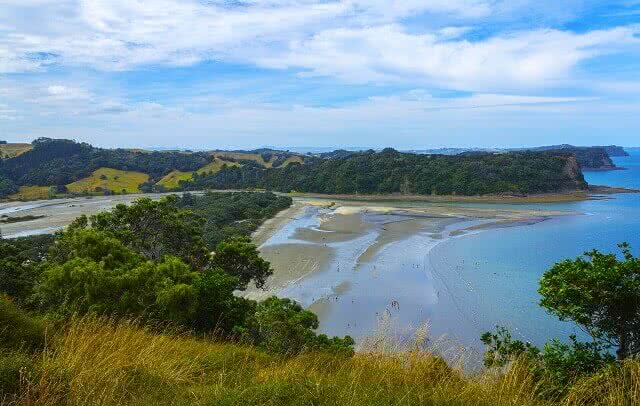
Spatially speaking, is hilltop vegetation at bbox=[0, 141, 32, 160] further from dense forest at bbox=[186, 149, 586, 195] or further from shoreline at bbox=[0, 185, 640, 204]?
dense forest at bbox=[186, 149, 586, 195]

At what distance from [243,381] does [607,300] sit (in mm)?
4517

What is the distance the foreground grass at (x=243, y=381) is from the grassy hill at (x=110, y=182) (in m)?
112

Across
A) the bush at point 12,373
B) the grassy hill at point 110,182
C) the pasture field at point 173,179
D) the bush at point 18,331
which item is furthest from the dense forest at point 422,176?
the bush at point 12,373

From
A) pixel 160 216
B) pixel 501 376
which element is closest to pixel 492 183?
pixel 160 216

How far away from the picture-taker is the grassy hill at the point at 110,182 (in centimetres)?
10900

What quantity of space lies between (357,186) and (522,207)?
→ 115ft

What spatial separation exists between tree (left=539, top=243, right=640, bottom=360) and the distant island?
88098 mm

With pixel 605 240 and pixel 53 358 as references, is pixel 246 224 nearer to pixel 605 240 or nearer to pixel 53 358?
pixel 605 240

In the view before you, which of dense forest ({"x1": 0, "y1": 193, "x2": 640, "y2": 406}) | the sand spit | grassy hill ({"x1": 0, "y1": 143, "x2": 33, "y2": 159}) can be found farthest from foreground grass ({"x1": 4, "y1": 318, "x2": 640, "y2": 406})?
grassy hill ({"x1": 0, "y1": 143, "x2": 33, "y2": 159})

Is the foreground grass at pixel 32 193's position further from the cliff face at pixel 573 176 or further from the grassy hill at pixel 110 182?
the cliff face at pixel 573 176

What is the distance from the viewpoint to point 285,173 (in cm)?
11550

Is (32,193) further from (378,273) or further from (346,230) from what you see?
(378,273)

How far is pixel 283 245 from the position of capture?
43969 mm

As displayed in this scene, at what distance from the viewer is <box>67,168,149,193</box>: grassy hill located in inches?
4291
